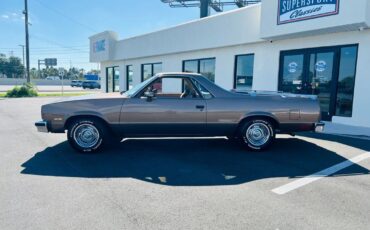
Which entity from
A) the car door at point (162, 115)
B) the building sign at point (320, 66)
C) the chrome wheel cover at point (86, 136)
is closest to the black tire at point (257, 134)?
the car door at point (162, 115)

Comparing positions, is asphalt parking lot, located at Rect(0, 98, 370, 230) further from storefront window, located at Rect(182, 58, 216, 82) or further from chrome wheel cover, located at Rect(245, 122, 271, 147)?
storefront window, located at Rect(182, 58, 216, 82)

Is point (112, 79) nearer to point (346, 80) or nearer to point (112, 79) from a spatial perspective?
point (112, 79)

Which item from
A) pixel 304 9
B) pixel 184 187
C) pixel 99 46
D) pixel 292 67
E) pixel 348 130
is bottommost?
pixel 184 187

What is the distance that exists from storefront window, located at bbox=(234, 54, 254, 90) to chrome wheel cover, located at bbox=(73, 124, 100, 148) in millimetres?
8362

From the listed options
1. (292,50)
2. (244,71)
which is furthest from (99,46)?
(292,50)

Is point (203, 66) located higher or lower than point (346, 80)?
higher

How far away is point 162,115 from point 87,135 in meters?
1.54

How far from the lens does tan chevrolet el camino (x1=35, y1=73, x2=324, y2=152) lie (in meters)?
5.68

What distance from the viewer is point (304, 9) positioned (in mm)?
9469

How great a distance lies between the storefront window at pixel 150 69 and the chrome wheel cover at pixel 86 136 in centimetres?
1282

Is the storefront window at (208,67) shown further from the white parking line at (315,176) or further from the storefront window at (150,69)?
the white parking line at (315,176)

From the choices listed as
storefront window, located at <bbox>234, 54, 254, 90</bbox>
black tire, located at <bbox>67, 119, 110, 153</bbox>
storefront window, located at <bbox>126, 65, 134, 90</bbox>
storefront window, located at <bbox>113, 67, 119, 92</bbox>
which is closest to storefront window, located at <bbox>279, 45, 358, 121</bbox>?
storefront window, located at <bbox>234, 54, 254, 90</bbox>

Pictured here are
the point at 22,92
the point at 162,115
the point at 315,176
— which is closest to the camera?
the point at 315,176

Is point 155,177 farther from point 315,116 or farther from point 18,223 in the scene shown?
point 315,116
